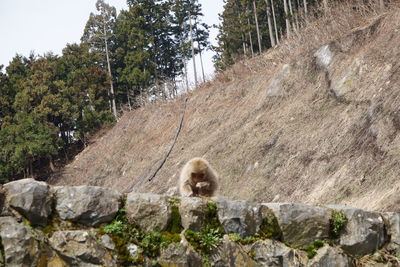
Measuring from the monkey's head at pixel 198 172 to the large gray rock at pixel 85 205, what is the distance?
2405mm

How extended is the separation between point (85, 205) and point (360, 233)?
10.8ft

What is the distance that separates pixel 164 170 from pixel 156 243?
15387 millimetres

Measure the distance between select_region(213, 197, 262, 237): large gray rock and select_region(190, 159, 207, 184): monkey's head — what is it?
1.77 meters

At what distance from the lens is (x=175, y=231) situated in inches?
239

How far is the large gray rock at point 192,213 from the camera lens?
20.1 ft

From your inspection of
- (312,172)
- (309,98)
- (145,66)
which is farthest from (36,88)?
(312,172)

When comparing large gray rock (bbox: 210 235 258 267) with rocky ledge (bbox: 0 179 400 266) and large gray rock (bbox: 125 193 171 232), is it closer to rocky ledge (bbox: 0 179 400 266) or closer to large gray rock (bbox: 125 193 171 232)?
rocky ledge (bbox: 0 179 400 266)

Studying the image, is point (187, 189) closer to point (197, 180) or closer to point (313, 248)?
point (197, 180)

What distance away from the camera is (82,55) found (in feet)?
121

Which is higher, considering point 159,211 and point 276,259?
point 159,211

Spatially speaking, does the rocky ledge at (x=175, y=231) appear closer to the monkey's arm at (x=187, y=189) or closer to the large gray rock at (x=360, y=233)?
the large gray rock at (x=360, y=233)

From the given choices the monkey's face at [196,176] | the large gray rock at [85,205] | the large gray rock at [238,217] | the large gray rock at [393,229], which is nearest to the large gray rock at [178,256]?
the large gray rock at [238,217]

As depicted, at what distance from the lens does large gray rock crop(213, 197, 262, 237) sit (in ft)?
A: 20.4

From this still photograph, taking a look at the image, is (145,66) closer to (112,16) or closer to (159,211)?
(112,16)
